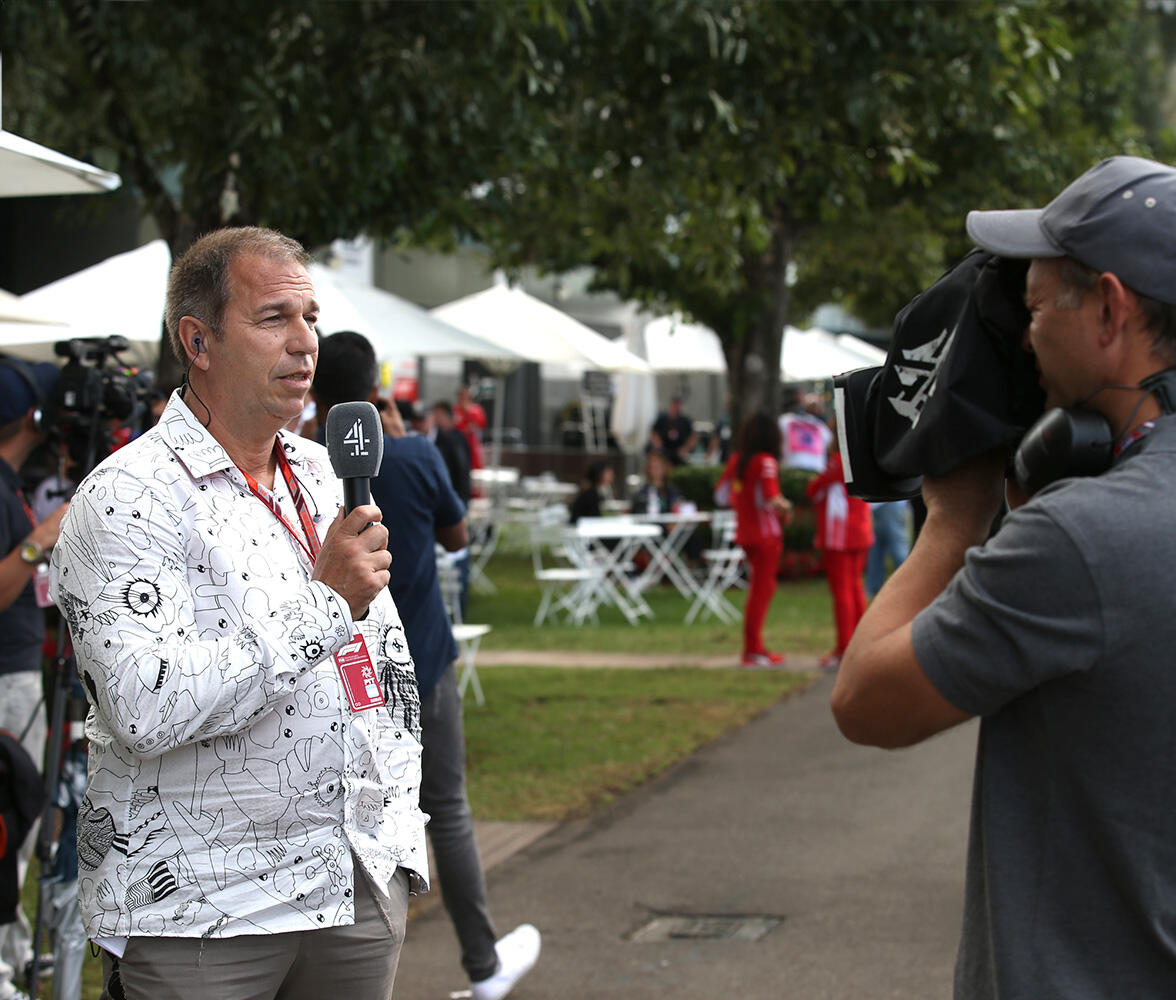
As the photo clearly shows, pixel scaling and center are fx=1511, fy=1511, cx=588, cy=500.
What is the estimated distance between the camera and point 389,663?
9.02 ft

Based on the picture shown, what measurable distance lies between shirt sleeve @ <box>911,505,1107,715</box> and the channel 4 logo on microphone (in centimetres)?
108

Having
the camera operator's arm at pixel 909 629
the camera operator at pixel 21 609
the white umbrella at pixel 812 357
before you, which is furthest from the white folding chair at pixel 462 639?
the white umbrella at pixel 812 357

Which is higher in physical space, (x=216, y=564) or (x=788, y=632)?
(x=216, y=564)

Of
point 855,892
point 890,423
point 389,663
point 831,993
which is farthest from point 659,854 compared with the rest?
point 890,423

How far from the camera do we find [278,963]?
2525 mm

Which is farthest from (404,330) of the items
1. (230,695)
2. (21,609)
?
(230,695)

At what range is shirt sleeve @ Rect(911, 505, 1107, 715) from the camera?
5.75 feet

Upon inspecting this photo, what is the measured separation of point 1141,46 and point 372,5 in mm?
25492

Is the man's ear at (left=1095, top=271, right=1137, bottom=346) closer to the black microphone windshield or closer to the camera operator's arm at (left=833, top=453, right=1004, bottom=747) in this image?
the camera operator's arm at (left=833, top=453, right=1004, bottom=747)

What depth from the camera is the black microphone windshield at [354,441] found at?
99.7 inches

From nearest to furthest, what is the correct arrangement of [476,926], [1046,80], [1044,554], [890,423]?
1. [1044,554]
2. [890,423]
3. [476,926]
4. [1046,80]

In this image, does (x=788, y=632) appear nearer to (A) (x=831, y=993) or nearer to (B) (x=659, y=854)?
(B) (x=659, y=854)

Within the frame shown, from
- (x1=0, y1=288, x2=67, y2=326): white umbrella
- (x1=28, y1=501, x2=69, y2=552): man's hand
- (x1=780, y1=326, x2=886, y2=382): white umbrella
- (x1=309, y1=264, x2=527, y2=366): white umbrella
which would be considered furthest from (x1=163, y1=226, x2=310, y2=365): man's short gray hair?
(x1=780, y1=326, x2=886, y2=382): white umbrella

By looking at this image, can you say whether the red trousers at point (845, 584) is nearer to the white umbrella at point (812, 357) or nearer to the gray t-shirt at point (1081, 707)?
the gray t-shirt at point (1081, 707)
